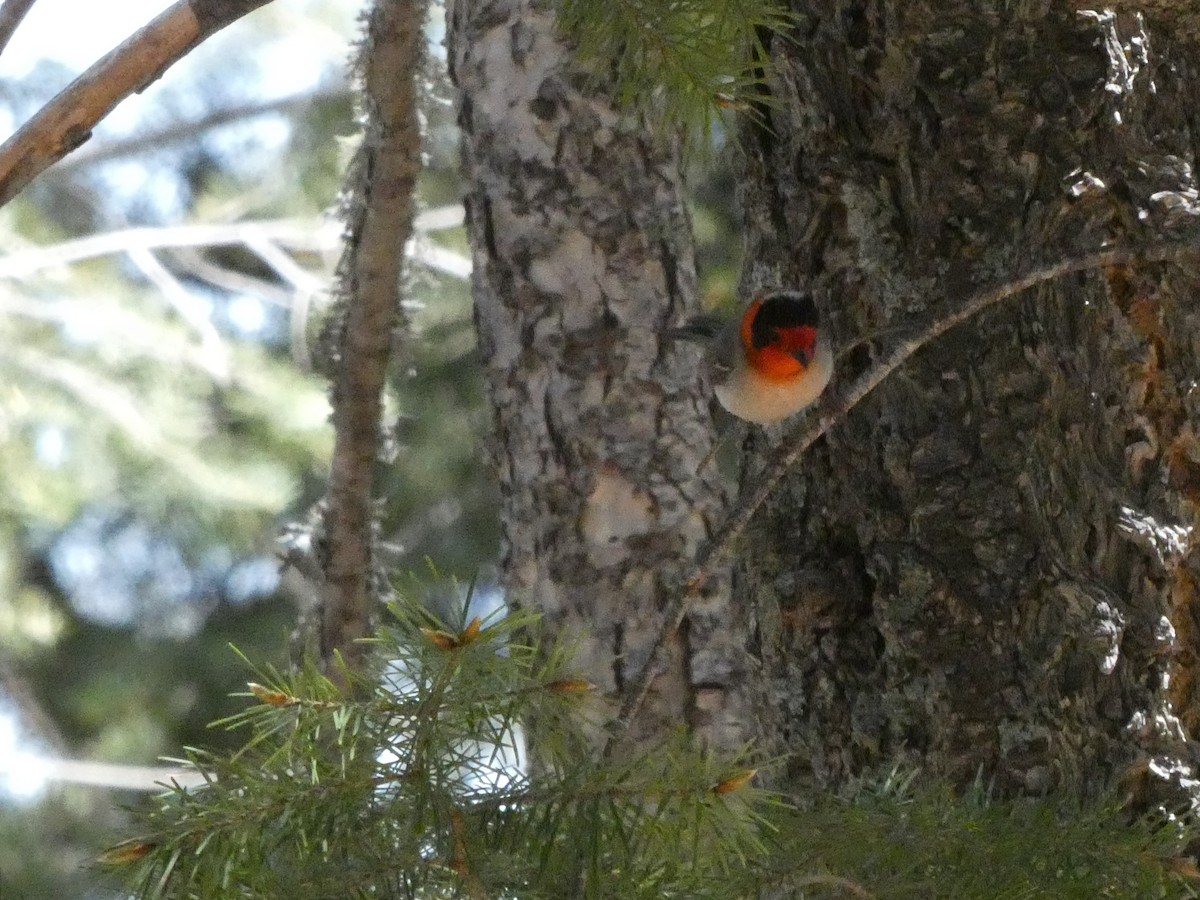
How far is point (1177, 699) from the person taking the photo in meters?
1.51

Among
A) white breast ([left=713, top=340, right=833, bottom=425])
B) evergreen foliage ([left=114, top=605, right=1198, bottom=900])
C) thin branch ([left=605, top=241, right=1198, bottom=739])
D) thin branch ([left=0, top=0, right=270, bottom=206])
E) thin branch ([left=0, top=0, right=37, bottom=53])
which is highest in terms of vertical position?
thin branch ([left=0, top=0, right=37, bottom=53])

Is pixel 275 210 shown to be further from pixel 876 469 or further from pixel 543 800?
pixel 543 800

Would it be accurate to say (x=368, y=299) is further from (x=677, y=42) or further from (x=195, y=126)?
(x=195, y=126)

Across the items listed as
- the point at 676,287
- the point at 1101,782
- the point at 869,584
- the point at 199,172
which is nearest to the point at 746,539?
the point at 869,584

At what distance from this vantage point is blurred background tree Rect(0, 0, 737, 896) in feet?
19.0

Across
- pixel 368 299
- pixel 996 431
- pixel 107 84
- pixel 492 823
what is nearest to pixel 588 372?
pixel 368 299

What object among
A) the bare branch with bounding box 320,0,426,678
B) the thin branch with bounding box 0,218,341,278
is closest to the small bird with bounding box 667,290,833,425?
the bare branch with bounding box 320,0,426,678

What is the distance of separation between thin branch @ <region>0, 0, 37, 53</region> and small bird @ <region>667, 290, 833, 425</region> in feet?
2.91

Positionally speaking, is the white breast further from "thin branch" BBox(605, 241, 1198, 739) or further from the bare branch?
the bare branch

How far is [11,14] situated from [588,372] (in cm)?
167

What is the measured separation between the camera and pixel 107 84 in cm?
124

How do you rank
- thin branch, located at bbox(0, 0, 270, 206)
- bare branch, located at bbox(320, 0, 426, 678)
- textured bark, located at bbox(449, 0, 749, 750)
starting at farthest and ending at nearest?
1. textured bark, located at bbox(449, 0, 749, 750)
2. bare branch, located at bbox(320, 0, 426, 678)
3. thin branch, located at bbox(0, 0, 270, 206)

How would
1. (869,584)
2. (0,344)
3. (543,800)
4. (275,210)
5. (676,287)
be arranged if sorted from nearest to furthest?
(543,800) < (869,584) < (676,287) < (0,344) < (275,210)

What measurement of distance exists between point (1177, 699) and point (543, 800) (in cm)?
78
